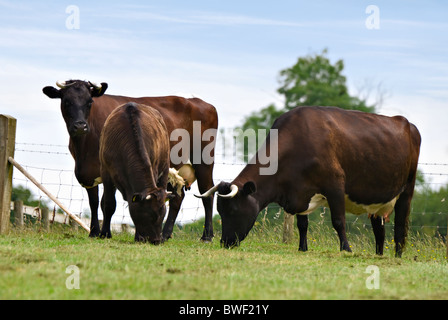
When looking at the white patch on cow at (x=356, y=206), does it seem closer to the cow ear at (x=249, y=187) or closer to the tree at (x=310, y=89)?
the cow ear at (x=249, y=187)

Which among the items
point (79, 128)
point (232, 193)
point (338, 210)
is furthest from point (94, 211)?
point (338, 210)

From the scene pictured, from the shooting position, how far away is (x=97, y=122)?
40.0 feet

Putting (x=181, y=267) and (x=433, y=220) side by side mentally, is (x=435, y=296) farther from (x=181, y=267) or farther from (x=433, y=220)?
(x=433, y=220)

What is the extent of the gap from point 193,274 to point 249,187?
11.9 feet

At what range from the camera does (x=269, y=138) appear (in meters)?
11.0

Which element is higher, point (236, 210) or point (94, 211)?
point (236, 210)

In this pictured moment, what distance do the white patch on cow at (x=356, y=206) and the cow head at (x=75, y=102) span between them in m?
3.69

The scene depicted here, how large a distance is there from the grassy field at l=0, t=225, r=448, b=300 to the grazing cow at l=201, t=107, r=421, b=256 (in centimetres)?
101

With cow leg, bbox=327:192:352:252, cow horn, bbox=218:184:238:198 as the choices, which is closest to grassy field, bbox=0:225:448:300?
cow leg, bbox=327:192:352:252

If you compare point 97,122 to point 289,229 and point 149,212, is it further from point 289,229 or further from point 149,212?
point 289,229

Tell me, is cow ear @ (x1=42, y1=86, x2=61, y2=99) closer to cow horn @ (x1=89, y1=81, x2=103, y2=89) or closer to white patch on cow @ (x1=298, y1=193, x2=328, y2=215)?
cow horn @ (x1=89, y1=81, x2=103, y2=89)

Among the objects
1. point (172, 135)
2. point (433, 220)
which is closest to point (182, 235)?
point (172, 135)

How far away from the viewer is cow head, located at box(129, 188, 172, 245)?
32.2 feet

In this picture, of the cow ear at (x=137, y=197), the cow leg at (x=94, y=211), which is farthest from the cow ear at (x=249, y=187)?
the cow leg at (x=94, y=211)
